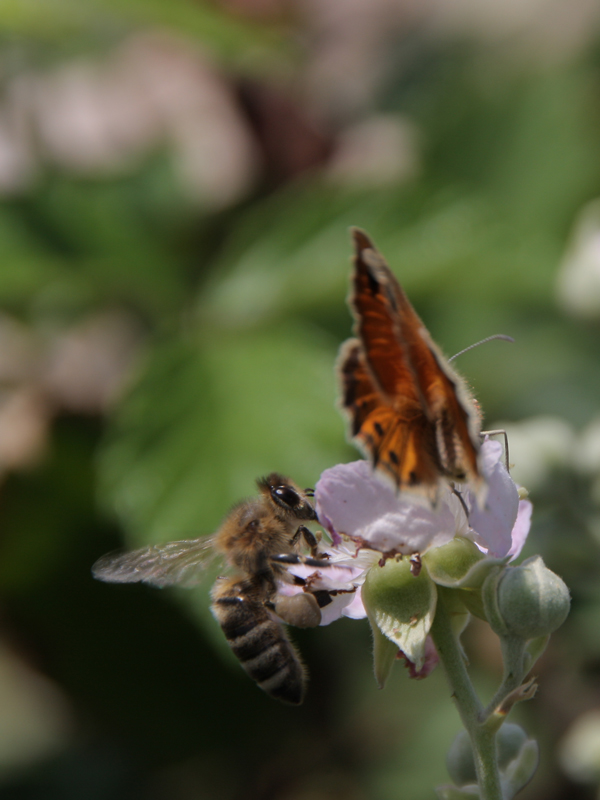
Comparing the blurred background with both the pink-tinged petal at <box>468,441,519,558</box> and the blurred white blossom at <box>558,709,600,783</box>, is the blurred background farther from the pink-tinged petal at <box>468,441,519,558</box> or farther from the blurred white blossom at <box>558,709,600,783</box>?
the pink-tinged petal at <box>468,441,519,558</box>

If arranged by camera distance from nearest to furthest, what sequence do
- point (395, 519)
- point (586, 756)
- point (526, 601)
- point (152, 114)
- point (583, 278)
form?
point (526, 601), point (395, 519), point (586, 756), point (583, 278), point (152, 114)

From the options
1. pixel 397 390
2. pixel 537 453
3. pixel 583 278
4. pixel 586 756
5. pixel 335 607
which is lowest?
pixel 586 756

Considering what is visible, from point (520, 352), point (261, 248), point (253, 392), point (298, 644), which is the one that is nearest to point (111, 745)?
point (298, 644)

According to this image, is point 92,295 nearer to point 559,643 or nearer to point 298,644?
point 298,644

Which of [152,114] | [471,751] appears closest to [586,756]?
[471,751]

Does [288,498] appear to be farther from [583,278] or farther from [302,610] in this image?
[583,278]

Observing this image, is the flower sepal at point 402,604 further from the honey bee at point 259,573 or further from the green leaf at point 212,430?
the green leaf at point 212,430

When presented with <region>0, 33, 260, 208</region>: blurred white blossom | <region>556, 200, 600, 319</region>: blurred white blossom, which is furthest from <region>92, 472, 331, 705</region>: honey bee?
<region>0, 33, 260, 208</region>: blurred white blossom

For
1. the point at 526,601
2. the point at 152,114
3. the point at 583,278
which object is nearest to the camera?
the point at 526,601

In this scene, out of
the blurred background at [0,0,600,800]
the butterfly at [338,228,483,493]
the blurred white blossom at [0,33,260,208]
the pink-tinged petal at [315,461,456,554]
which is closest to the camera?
the butterfly at [338,228,483,493]
